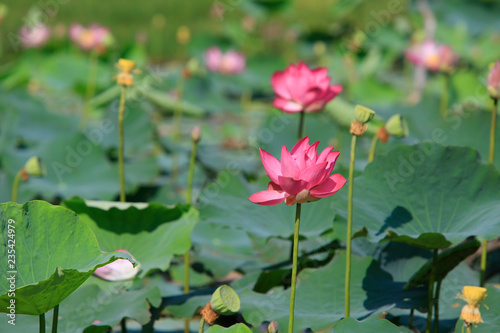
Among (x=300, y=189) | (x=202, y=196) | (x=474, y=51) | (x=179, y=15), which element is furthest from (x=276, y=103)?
(x=179, y=15)

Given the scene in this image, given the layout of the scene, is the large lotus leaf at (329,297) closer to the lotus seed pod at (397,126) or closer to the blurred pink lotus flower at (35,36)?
the lotus seed pod at (397,126)

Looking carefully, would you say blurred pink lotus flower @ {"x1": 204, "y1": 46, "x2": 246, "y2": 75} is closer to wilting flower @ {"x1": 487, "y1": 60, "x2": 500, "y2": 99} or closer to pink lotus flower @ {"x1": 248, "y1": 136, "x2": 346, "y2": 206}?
wilting flower @ {"x1": 487, "y1": 60, "x2": 500, "y2": 99}

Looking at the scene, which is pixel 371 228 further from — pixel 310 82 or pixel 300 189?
pixel 310 82

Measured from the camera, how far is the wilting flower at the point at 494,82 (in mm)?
1023

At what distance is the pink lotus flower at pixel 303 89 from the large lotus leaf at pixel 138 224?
0.32 m

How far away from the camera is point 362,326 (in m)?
0.82

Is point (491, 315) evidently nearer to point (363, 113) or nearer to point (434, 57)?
point (363, 113)

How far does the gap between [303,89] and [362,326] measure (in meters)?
0.55

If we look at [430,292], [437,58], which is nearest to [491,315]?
[430,292]

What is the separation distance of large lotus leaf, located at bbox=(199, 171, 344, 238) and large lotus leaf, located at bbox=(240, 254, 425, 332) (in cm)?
12

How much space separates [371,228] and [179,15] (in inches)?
248

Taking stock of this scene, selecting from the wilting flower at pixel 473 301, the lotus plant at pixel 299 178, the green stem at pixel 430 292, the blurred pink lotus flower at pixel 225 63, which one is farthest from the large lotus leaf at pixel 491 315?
the blurred pink lotus flower at pixel 225 63

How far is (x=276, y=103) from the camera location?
1241 millimetres

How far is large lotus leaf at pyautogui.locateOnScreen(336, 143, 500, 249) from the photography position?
1008 mm
